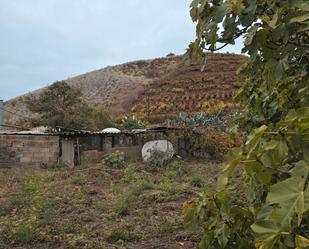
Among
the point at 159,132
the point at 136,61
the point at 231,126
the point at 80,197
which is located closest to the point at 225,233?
the point at 231,126

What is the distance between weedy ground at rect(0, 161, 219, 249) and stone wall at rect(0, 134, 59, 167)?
11.6 feet

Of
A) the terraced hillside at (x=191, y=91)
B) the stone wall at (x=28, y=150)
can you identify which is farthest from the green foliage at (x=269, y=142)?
the terraced hillside at (x=191, y=91)

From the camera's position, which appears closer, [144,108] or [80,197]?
[80,197]

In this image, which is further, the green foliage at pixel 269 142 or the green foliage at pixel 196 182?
the green foliage at pixel 196 182

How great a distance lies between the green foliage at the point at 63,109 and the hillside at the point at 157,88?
976cm

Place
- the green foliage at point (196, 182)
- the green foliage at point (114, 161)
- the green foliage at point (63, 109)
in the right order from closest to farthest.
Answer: the green foliage at point (196, 182)
the green foliage at point (114, 161)
the green foliage at point (63, 109)

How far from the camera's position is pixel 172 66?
50781mm

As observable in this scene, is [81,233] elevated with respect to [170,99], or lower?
lower

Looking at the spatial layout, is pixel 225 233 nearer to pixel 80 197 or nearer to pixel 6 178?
pixel 80 197

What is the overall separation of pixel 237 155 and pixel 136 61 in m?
55.1

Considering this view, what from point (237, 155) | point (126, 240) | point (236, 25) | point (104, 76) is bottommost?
point (126, 240)

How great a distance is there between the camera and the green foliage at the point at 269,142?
1086 mm

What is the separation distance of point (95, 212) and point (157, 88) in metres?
35.6

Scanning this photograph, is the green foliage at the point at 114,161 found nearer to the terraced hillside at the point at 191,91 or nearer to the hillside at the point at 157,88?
the terraced hillside at the point at 191,91
